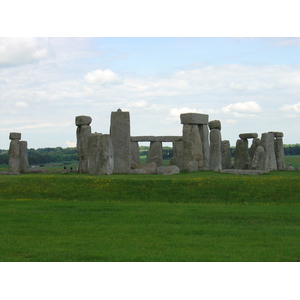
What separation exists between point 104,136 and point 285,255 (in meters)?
17.8

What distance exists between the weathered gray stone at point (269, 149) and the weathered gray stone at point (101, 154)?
12.2 m

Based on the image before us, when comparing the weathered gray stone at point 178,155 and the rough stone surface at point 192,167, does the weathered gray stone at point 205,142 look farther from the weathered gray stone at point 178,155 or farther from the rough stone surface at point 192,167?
the weathered gray stone at point 178,155

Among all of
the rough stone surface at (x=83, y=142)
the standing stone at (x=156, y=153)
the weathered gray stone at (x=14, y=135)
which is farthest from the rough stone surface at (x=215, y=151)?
the weathered gray stone at (x=14, y=135)

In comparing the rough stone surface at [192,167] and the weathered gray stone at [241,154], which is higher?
the weathered gray stone at [241,154]

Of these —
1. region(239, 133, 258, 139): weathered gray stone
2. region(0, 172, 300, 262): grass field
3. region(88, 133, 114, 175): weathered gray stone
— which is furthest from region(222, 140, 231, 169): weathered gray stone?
region(0, 172, 300, 262): grass field

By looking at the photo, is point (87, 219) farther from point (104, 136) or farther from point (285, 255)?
point (104, 136)

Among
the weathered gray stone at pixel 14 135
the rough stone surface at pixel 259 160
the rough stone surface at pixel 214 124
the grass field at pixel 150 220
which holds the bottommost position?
the grass field at pixel 150 220

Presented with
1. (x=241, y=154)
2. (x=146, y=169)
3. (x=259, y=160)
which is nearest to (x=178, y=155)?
(x=241, y=154)

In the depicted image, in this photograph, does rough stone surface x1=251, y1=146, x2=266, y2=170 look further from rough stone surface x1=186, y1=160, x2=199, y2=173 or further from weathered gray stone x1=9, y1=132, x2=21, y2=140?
weathered gray stone x1=9, y1=132, x2=21, y2=140

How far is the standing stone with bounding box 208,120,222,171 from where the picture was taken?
34.5m

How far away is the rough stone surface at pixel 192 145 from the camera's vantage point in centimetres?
3316

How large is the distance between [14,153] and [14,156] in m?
0.23

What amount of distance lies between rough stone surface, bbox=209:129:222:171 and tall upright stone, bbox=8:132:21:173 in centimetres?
1436

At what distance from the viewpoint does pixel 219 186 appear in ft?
70.4
